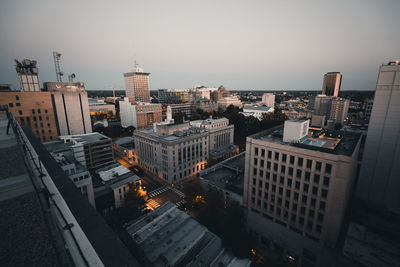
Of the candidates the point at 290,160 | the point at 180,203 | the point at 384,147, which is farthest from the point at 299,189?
the point at 180,203

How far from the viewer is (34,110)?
63.9 meters

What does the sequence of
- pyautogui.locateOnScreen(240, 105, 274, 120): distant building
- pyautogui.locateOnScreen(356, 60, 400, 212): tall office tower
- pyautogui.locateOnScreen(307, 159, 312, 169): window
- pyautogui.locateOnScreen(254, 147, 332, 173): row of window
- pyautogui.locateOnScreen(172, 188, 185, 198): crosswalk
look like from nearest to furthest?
1. pyautogui.locateOnScreen(254, 147, 332, 173): row of window
2. pyautogui.locateOnScreen(307, 159, 312, 169): window
3. pyautogui.locateOnScreen(356, 60, 400, 212): tall office tower
4. pyautogui.locateOnScreen(172, 188, 185, 198): crosswalk
5. pyautogui.locateOnScreen(240, 105, 274, 120): distant building

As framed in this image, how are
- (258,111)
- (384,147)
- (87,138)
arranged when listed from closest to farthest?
(384,147)
(87,138)
(258,111)

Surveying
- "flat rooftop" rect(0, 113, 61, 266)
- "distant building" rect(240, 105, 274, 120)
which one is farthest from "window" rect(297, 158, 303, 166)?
"distant building" rect(240, 105, 274, 120)

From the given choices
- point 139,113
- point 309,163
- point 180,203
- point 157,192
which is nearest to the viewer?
point 309,163

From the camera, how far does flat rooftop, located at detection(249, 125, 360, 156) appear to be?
3565 cm

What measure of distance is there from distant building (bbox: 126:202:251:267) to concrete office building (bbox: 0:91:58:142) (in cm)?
5397

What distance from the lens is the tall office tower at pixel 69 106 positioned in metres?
77.2

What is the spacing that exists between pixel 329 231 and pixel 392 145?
1206 inches

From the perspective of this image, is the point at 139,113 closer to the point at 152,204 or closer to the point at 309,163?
the point at 152,204

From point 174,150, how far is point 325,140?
45280 millimetres

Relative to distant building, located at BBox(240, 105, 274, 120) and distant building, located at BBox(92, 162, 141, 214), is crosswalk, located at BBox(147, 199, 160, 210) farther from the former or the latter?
distant building, located at BBox(240, 105, 274, 120)

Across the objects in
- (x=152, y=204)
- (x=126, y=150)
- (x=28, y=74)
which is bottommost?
(x=152, y=204)

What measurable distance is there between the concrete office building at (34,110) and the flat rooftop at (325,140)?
244 ft
